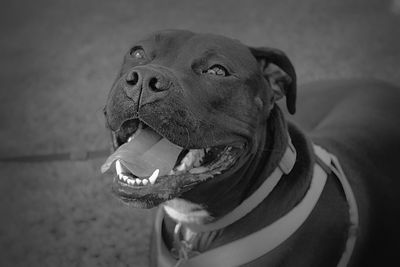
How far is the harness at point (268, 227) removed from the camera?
8.13ft

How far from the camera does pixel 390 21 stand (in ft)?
22.0

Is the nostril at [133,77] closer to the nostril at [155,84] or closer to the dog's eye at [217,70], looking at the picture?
the nostril at [155,84]

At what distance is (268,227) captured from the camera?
2.49 m

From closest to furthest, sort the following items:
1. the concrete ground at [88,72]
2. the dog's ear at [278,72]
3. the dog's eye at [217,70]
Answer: the dog's eye at [217,70]
the dog's ear at [278,72]
the concrete ground at [88,72]

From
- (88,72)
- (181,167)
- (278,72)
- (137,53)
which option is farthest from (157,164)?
(88,72)

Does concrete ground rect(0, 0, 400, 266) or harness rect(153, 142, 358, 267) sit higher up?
harness rect(153, 142, 358, 267)

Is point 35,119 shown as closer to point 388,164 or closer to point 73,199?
point 73,199

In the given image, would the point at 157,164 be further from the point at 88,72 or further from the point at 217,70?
the point at 88,72

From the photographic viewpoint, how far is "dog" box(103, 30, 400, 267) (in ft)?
7.30

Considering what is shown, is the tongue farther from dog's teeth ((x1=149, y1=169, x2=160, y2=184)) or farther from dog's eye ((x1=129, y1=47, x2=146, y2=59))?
dog's eye ((x1=129, y1=47, x2=146, y2=59))

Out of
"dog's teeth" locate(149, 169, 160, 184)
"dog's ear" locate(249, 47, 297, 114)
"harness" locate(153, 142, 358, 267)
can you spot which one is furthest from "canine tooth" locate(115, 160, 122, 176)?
"dog's ear" locate(249, 47, 297, 114)

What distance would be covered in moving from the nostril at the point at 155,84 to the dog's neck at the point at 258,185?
0.59m

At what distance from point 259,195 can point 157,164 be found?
591 millimetres

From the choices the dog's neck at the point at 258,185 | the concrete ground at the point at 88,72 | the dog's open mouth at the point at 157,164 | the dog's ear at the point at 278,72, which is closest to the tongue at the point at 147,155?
the dog's open mouth at the point at 157,164
